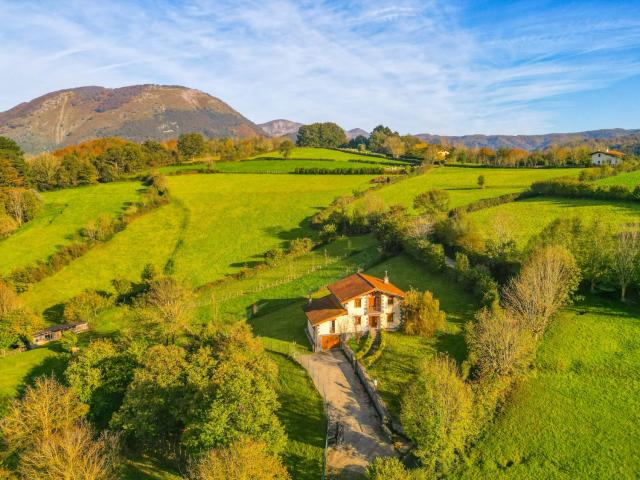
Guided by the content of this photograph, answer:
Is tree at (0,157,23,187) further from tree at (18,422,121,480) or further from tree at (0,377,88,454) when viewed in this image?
tree at (18,422,121,480)

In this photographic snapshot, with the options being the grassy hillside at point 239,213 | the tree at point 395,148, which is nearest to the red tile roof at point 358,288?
the grassy hillside at point 239,213

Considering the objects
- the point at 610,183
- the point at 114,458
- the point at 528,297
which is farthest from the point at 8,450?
the point at 610,183

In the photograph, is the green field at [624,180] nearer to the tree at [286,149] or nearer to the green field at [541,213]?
the green field at [541,213]

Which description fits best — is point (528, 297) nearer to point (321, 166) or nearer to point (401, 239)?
point (401, 239)

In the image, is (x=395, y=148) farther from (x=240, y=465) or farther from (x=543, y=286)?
(x=240, y=465)

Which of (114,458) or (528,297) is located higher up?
(528,297)

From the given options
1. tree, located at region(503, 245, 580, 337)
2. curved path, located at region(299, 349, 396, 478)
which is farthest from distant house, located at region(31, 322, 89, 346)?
tree, located at region(503, 245, 580, 337)

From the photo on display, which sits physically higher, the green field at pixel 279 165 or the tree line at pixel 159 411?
the green field at pixel 279 165
